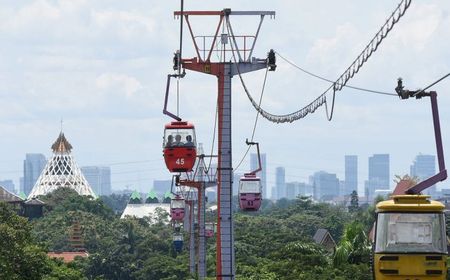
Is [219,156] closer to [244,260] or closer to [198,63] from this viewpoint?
[198,63]

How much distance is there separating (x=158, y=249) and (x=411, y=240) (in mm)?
111606

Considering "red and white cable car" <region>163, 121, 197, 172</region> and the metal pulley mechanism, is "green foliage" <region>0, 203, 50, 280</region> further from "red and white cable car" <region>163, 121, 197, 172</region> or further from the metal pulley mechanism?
the metal pulley mechanism

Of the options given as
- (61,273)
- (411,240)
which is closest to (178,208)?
(61,273)

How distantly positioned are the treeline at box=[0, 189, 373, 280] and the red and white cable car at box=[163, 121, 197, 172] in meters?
20.8

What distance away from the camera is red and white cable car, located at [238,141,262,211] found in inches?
2756

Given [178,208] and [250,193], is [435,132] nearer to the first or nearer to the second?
[250,193]

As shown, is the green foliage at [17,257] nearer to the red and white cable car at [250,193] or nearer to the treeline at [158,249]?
the treeline at [158,249]

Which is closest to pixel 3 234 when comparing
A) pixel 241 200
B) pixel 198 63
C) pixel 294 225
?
pixel 241 200

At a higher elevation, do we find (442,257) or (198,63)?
(198,63)

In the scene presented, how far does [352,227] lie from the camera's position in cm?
7938

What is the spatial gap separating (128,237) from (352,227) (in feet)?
228

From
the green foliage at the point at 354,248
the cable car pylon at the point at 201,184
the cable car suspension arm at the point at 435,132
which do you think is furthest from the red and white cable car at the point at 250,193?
the cable car suspension arm at the point at 435,132

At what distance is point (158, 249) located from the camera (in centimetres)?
14450

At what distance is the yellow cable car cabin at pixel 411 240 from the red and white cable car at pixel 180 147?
1914cm
